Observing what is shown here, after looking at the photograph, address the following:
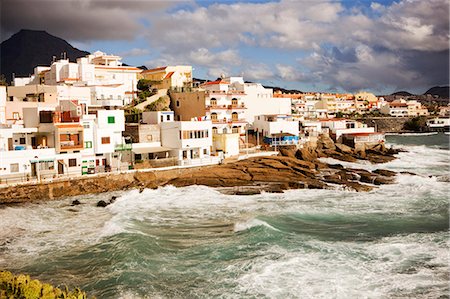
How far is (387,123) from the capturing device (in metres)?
110

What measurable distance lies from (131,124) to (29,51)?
15730cm

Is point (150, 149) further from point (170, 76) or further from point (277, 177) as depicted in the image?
point (170, 76)

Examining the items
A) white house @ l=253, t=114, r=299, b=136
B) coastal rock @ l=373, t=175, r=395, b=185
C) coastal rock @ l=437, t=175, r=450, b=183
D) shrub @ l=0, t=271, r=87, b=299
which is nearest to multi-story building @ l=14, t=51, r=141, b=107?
white house @ l=253, t=114, r=299, b=136

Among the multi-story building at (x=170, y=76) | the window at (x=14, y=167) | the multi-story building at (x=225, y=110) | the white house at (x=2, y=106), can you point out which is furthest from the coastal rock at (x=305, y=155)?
the white house at (x=2, y=106)

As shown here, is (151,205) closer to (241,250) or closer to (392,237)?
(241,250)

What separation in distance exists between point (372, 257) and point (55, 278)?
12.2 m

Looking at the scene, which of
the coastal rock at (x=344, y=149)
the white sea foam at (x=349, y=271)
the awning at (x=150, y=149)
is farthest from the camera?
the coastal rock at (x=344, y=149)

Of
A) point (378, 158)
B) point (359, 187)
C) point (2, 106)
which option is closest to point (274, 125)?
point (378, 158)

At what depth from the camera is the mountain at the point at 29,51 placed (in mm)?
165538

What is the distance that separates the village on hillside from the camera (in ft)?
109

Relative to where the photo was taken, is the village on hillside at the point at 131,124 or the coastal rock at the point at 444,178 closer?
the village on hillside at the point at 131,124

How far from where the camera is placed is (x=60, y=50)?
188375 millimetres

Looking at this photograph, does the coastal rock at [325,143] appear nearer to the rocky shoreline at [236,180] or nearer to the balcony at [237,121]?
the balcony at [237,121]

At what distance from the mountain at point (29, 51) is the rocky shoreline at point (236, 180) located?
141 metres
